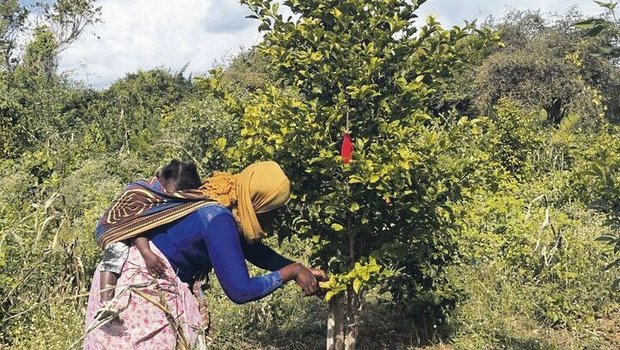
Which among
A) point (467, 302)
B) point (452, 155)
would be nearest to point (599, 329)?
point (467, 302)

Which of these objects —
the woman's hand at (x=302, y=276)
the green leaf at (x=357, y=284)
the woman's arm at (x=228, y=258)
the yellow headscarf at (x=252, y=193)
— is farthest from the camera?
the green leaf at (x=357, y=284)

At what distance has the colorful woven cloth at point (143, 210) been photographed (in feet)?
7.30

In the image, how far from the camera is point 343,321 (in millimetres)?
3721

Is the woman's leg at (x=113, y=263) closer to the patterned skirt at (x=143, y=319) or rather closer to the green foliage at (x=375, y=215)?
the patterned skirt at (x=143, y=319)

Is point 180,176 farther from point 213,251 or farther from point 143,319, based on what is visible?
point 143,319

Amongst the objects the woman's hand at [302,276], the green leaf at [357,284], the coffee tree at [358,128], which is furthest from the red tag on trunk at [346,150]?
the woman's hand at [302,276]

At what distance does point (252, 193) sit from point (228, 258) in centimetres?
24

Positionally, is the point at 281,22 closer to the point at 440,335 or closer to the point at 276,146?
the point at 276,146

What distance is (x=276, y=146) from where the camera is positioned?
3.21 metres

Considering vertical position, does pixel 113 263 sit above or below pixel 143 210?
below

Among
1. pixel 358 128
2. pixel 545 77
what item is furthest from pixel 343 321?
pixel 545 77

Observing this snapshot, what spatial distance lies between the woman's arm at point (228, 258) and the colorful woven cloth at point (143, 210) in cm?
9

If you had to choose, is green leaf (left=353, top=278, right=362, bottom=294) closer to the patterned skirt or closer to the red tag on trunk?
the red tag on trunk

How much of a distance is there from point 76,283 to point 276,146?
8.24 feet
